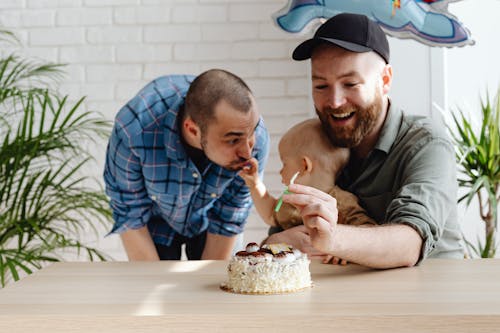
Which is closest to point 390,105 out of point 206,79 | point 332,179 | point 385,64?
point 385,64

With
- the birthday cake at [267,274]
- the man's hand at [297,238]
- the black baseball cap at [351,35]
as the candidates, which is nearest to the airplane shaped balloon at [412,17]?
the black baseball cap at [351,35]

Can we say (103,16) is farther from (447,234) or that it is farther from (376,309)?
(376,309)

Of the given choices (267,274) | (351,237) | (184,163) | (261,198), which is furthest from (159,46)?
(267,274)

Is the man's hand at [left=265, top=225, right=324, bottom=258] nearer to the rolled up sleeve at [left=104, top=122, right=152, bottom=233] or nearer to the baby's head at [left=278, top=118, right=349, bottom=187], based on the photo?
the baby's head at [left=278, top=118, right=349, bottom=187]

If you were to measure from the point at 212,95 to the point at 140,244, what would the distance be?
0.79 meters

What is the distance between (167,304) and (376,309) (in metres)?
0.42

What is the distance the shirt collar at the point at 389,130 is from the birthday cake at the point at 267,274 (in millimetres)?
720

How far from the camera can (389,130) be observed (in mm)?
2350

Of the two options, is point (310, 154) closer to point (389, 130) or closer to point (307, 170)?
point (307, 170)

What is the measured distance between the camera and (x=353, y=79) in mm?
2277

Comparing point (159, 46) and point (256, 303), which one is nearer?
point (256, 303)

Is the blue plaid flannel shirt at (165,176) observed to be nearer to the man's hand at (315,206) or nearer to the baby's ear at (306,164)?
the baby's ear at (306,164)

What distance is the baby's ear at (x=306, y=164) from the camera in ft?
7.61

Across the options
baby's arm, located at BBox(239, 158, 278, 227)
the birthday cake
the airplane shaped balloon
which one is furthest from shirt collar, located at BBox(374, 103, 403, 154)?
the birthday cake
